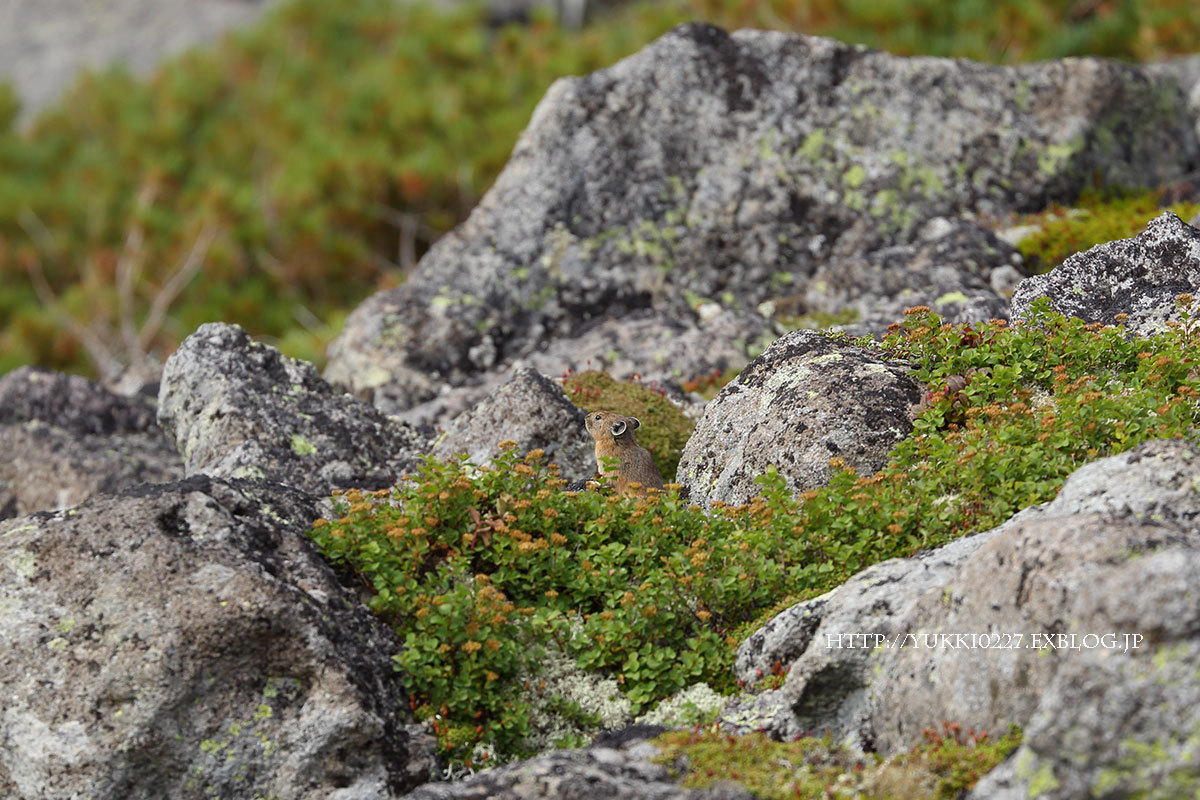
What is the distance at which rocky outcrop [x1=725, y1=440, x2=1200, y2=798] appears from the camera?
17.2 ft

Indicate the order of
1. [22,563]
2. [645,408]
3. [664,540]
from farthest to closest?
1. [645,408]
2. [664,540]
3. [22,563]

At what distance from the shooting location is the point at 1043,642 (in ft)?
19.3

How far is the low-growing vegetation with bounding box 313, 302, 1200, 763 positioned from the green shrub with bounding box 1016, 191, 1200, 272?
5319 mm

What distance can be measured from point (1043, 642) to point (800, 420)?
293cm

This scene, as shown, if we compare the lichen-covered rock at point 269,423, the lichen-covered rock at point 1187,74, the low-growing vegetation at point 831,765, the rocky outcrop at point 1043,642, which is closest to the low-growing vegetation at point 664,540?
the rocky outcrop at point 1043,642

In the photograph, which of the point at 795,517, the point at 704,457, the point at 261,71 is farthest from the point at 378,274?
the point at 795,517

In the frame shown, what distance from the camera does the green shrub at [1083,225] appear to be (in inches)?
526

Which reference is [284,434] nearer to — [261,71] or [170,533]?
[170,533]

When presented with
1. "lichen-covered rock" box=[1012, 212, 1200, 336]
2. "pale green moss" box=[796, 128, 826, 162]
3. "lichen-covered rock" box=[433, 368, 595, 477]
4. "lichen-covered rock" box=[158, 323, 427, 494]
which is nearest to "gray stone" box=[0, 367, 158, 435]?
"lichen-covered rock" box=[158, 323, 427, 494]

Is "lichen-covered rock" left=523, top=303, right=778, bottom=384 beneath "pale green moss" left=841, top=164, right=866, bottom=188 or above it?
beneath

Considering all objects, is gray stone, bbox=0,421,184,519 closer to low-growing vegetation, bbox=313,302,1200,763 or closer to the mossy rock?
the mossy rock

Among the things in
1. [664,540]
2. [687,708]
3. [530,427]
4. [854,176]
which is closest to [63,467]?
[530,427]

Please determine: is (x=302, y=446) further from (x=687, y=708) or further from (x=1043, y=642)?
(x=1043, y=642)

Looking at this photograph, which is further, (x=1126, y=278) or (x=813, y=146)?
(x=813, y=146)
